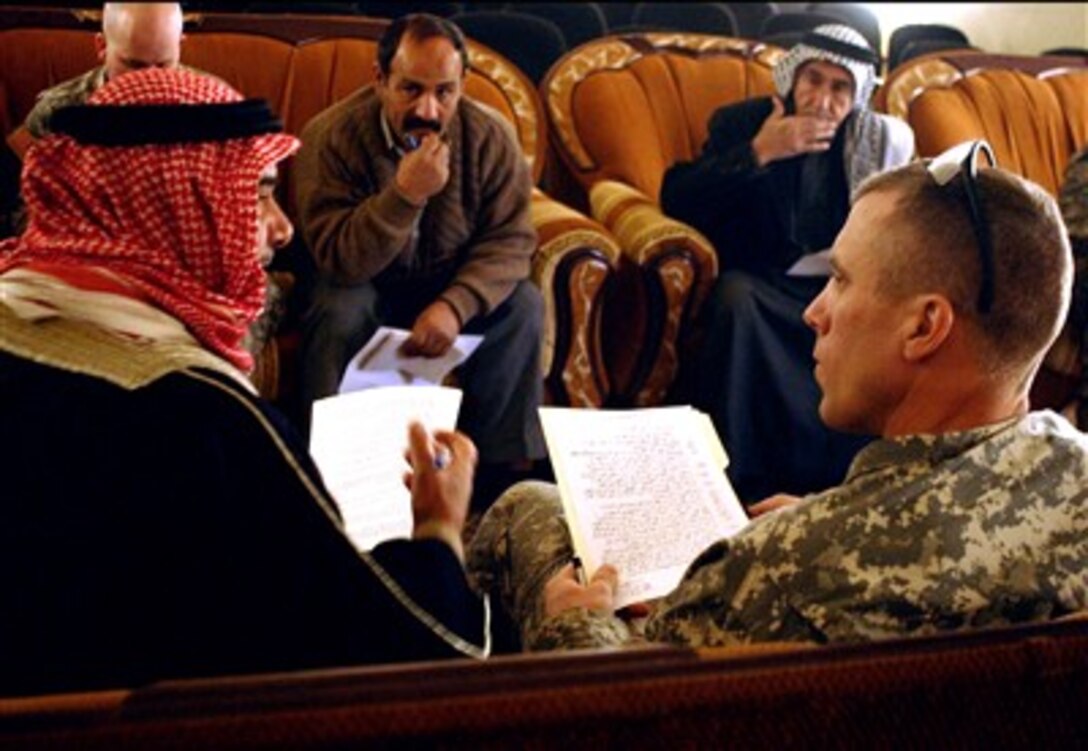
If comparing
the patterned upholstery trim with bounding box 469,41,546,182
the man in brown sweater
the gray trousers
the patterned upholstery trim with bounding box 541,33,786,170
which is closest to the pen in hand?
the man in brown sweater

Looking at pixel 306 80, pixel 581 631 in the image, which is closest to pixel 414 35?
pixel 306 80

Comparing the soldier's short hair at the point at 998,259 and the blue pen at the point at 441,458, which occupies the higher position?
the soldier's short hair at the point at 998,259

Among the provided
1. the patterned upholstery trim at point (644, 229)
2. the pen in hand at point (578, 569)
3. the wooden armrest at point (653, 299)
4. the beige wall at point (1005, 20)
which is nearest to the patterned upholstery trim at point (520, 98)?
the patterned upholstery trim at point (644, 229)

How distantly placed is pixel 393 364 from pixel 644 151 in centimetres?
116

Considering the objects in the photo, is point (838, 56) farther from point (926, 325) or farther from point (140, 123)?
point (140, 123)

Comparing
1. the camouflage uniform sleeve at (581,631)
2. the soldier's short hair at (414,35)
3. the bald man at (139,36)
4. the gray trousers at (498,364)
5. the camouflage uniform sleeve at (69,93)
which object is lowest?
the gray trousers at (498,364)

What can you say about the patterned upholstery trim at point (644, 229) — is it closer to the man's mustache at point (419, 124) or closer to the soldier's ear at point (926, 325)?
the man's mustache at point (419, 124)

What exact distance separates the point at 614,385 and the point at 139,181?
176cm

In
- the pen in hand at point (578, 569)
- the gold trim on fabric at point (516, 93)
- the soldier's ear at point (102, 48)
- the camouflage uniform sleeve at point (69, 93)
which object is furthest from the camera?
the gold trim on fabric at point (516, 93)

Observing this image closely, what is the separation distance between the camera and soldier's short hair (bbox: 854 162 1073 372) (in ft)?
3.20

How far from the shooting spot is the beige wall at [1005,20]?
17.1ft

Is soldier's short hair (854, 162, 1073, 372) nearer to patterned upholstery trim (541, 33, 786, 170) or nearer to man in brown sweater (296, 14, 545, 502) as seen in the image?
man in brown sweater (296, 14, 545, 502)

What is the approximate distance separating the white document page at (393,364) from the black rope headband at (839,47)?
1.00 m

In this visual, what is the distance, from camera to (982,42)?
5.65m
